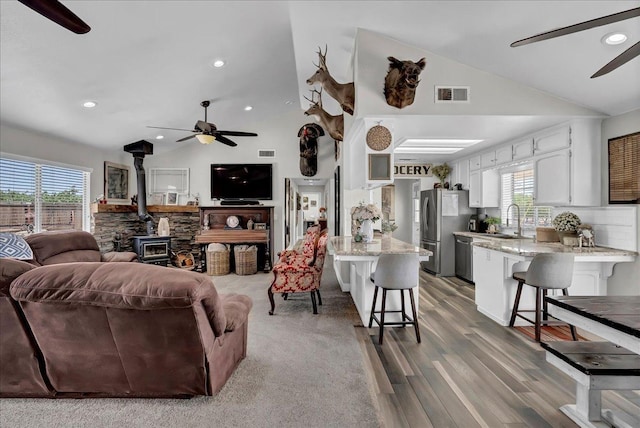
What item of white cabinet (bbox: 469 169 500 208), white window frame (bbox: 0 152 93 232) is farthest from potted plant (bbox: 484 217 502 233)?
white window frame (bbox: 0 152 93 232)

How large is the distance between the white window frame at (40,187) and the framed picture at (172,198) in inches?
61.2

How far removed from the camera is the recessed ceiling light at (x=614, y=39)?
2.48 metres

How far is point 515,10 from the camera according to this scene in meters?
2.54

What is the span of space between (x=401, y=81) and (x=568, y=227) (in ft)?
8.11

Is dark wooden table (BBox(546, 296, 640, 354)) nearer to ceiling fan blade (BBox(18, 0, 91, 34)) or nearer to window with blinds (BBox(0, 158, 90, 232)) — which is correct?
ceiling fan blade (BBox(18, 0, 91, 34))

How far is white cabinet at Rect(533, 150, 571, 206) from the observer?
3.60 m

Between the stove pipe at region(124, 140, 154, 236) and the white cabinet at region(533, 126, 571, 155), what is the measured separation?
6.37 m

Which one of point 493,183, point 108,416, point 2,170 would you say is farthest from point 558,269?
point 2,170

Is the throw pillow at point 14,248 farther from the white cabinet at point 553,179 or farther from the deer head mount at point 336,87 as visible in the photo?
the white cabinet at point 553,179

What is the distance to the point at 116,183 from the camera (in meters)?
6.72

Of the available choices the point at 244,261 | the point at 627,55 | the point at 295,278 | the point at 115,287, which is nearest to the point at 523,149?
the point at 627,55

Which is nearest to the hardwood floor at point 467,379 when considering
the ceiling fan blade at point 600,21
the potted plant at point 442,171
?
the ceiling fan blade at point 600,21

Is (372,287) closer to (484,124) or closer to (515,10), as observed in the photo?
(484,124)

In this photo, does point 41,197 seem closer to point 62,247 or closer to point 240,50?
point 62,247
